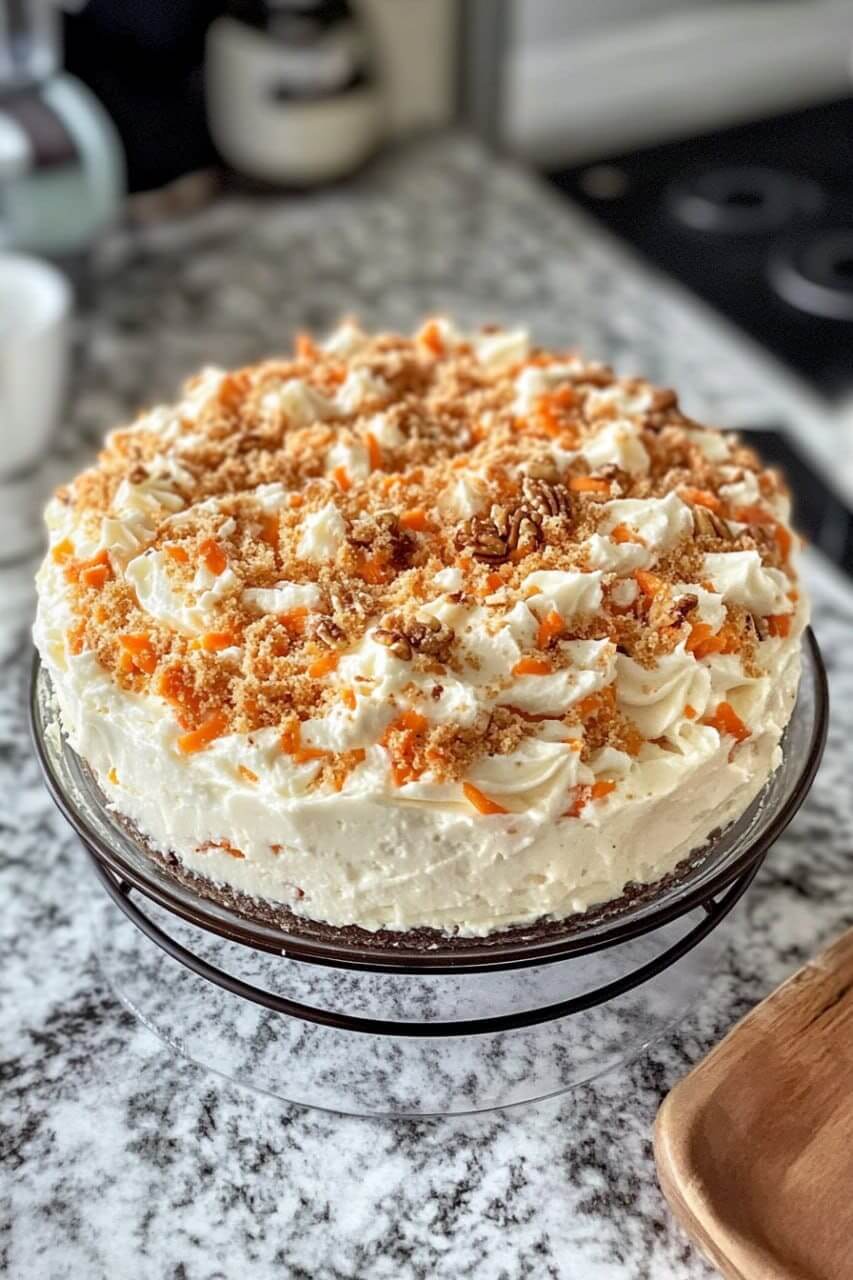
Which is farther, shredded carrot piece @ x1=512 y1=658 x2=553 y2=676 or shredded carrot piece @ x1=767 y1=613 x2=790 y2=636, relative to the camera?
shredded carrot piece @ x1=767 y1=613 x2=790 y2=636

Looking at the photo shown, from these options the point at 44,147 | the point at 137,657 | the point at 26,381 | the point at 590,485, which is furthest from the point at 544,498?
the point at 44,147

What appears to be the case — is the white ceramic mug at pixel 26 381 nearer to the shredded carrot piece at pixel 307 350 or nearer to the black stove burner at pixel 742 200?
the shredded carrot piece at pixel 307 350

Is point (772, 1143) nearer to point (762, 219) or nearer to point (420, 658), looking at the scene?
point (420, 658)

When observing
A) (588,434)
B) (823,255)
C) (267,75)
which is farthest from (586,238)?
(588,434)

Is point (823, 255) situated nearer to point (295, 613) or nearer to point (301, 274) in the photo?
point (301, 274)

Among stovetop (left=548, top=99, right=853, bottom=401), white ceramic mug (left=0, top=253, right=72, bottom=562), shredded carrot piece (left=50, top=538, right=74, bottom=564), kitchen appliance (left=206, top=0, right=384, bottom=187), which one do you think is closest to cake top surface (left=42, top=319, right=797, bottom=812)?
shredded carrot piece (left=50, top=538, right=74, bottom=564)

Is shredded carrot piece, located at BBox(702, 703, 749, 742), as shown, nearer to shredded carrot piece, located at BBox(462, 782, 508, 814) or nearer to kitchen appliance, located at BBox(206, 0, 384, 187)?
shredded carrot piece, located at BBox(462, 782, 508, 814)
